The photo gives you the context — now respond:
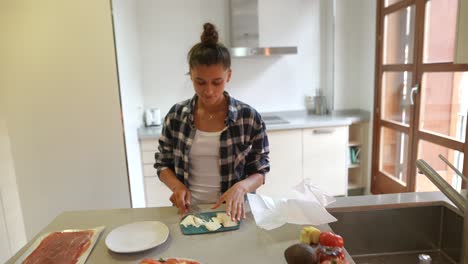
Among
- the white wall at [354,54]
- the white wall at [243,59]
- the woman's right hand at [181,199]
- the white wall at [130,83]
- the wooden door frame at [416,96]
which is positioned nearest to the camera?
the woman's right hand at [181,199]

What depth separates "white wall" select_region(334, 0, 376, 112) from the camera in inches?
122

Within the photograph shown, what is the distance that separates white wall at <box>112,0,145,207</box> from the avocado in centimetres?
157

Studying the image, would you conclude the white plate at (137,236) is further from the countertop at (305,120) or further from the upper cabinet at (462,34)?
the countertop at (305,120)

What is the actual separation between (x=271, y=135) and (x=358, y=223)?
171cm

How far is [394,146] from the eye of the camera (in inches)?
114

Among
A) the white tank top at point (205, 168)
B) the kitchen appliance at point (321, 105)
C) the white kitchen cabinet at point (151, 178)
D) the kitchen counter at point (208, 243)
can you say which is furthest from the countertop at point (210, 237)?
the kitchen appliance at point (321, 105)

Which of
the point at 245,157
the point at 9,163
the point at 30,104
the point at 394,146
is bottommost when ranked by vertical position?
the point at 394,146

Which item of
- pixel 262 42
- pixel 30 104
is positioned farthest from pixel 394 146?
pixel 30 104

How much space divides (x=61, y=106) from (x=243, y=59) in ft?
5.52

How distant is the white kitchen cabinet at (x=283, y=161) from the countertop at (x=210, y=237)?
167cm

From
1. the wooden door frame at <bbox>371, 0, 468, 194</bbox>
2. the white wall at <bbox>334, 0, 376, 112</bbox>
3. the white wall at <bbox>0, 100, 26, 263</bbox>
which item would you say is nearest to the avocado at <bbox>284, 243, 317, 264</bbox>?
the wooden door frame at <bbox>371, 0, 468, 194</bbox>

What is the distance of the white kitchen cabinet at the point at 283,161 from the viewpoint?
278cm

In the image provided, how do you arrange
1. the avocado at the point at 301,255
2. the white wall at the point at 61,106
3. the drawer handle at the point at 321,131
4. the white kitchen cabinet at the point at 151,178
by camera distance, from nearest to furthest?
the avocado at the point at 301,255 → the white wall at the point at 61,106 → the white kitchen cabinet at the point at 151,178 → the drawer handle at the point at 321,131

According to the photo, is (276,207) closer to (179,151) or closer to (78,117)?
(179,151)
